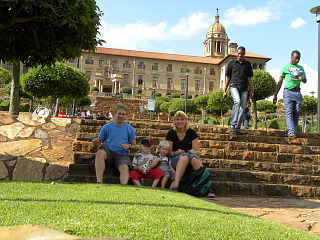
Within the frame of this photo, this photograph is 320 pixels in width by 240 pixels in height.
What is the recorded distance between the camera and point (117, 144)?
491cm

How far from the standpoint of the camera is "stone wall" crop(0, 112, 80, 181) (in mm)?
4965

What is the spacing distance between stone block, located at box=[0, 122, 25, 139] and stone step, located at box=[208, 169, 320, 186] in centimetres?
398

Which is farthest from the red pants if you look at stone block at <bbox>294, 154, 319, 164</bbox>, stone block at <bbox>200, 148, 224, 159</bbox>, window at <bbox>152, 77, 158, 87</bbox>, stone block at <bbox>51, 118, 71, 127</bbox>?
window at <bbox>152, 77, 158, 87</bbox>

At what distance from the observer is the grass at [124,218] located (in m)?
1.83

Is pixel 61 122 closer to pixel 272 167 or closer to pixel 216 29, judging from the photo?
pixel 272 167

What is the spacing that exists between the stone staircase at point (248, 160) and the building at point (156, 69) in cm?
5090

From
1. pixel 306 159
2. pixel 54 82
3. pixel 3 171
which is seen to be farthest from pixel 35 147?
pixel 54 82

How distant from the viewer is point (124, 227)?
6.17 feet

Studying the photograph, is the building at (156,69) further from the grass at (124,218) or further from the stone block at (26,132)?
the grass at (124,218)

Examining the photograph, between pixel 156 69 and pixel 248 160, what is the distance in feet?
183

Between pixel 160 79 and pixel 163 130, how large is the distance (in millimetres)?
54565

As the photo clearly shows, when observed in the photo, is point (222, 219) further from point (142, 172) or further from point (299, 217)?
point (142, 172)

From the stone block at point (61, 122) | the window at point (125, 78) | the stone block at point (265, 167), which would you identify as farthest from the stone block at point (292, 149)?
the window at point (125, 78)

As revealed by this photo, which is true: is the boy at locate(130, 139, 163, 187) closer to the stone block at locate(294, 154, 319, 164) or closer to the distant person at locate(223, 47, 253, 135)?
the distant person at locate(223, 47, 253, 135)
